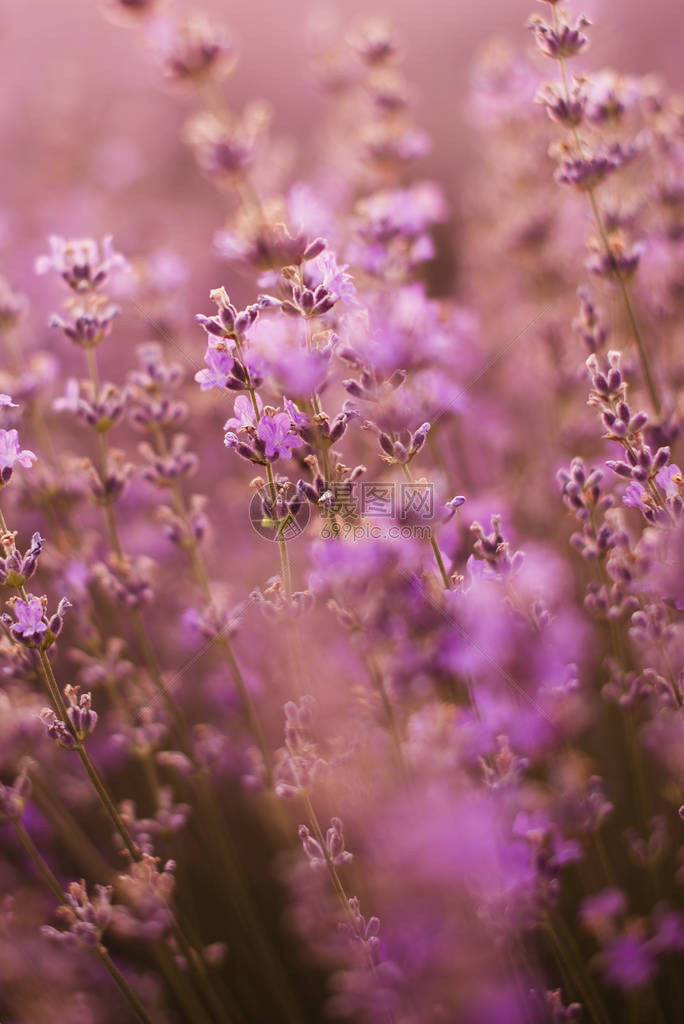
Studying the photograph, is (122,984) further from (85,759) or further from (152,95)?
(152,95)

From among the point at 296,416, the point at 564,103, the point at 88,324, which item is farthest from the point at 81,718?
the point at 564,103

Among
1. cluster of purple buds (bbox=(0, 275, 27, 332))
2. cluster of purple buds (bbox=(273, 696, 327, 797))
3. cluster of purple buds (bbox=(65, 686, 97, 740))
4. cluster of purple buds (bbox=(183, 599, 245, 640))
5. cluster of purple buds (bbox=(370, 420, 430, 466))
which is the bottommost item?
cluster of purple buds (bbox=(273, 696, 327, 797))

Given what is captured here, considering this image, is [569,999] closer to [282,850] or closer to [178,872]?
[282,850]

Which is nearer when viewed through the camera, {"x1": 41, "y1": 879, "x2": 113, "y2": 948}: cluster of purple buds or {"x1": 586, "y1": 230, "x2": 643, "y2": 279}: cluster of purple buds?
{"x1": 41, "y1": 879, "x2": 113, "y2": 948}: cluster of purple buds

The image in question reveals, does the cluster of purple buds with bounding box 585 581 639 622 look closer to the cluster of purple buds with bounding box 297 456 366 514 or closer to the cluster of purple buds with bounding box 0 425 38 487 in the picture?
the cluster of purple buds with bounding box 297 456 366 514

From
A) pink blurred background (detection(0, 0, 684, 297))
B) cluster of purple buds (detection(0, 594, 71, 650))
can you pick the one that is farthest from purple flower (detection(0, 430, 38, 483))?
pink blurred background (detection(0, 0, 684, 297))

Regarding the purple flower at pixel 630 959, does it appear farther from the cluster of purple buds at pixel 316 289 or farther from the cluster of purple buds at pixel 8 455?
the cluster of purple buds at pixel 8 455

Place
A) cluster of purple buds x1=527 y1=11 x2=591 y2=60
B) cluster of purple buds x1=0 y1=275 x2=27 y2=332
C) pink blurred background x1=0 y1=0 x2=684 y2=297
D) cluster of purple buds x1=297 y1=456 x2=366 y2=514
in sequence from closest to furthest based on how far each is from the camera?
cluster of purple buds x1=297 y1=456 x2=366 y2=514 → cluster of purple buds x1=527 y1=11 x2=591 y2=60 → cluster of purple buds x1=0 y1=275 x2=27 y2=332 → pink blurred background x1=0 y1=0 x2=684 y2=297

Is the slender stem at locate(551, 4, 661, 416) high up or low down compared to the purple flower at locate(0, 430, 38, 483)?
up
